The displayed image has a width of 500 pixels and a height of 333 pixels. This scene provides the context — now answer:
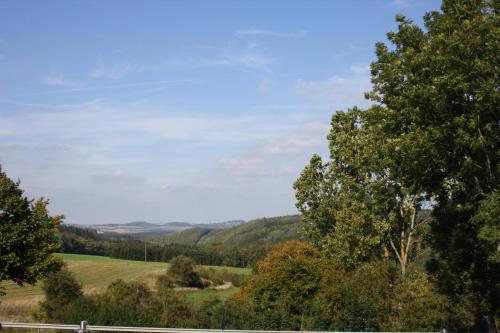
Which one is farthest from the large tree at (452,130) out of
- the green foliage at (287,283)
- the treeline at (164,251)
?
the treeline at (164,251)

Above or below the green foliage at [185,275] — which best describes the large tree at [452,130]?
above

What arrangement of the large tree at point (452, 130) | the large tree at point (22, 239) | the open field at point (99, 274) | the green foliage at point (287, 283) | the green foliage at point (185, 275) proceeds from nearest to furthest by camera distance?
the large tree at point (452, 130) < the large tree at point (22, 239) < the green foliage at point (287, 283) < the open field at point (99, 274) < the green foliage at point (185, 275)

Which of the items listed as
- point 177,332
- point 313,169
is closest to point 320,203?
point 313,169

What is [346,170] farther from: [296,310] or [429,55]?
[429,55]

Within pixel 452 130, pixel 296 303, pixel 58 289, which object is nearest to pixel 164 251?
pixel 58 289

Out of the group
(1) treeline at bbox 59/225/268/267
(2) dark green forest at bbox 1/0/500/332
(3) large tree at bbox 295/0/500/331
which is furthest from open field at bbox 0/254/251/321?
(3) large tree at bbox 295/0/500/331

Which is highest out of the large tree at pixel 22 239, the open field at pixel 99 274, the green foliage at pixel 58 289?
the large tree at pixel 22 239

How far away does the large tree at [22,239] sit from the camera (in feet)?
99.2

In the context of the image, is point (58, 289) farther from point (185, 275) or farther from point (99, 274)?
point (99, 274)

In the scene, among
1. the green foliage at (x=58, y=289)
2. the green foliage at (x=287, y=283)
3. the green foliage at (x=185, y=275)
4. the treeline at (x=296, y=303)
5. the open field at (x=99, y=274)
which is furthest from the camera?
the green foliage at (x=185, y=275)

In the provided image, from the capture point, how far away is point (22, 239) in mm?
30734

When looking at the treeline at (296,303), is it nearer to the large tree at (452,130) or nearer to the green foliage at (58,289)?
the green foliage at (58,289)

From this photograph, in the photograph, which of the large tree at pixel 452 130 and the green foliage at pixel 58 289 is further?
the green foliage at pixel 58 289

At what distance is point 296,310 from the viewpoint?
38.2 m
